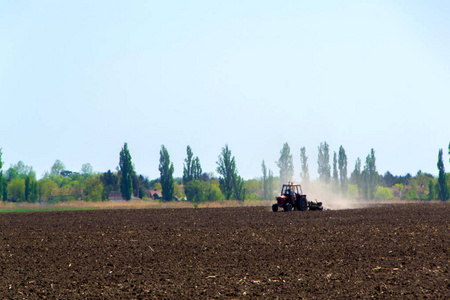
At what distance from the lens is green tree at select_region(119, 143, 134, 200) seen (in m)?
80.4

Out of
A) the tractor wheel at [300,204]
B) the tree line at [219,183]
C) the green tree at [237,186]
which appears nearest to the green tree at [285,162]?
the tree line at [219,183]

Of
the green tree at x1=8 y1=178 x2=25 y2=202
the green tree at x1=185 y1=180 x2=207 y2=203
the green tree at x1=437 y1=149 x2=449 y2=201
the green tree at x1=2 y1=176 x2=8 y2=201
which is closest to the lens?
the green tree at x1=2 y1=176 x2=8 y2=201

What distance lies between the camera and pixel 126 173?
81.6 m

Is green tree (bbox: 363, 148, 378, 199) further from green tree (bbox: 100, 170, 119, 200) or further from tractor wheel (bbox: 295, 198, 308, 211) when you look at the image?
tractor wheel (bbox: 295, 198, 308, 211)

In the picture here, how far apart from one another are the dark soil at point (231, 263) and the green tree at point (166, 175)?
6284 cm

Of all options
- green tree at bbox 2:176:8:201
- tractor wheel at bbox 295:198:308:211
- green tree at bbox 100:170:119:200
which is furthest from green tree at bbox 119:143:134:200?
tractor wheel at bbox 295:198:308:211

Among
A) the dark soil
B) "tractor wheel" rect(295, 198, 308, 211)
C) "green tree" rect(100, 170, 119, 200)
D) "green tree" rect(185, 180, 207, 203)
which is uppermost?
"green tree" rect(100, 170, 119, 200)

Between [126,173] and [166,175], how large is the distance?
8.77 m

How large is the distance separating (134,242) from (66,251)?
112 inches

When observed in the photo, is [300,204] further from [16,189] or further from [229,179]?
[16,189]

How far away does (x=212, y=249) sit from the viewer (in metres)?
17.6

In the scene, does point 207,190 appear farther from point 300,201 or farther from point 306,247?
point 306,247

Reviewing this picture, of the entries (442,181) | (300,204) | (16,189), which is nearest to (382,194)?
(442,181)

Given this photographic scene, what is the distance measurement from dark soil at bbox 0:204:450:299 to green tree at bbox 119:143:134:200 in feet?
186
